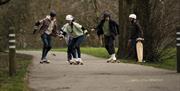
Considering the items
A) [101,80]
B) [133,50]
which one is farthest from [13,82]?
[133,50]

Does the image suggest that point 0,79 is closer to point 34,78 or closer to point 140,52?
point 34,78

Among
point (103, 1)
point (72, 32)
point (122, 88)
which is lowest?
point (122, 88)

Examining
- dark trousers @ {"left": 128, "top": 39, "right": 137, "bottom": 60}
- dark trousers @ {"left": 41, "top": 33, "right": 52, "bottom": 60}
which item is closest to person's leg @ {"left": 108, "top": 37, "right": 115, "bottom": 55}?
dark trousers @ {"left": 128, "top": 39, "right": 137, "bottom": 60}

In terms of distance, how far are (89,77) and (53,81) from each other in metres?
1.08

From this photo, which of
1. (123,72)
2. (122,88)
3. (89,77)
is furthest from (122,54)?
(122,88)

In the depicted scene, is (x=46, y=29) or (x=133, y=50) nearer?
(x=46, y=29)

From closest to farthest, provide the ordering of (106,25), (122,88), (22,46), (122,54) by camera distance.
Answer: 1. (122,88)
2. (106,25)
3. (122,54)
4. (22,46)

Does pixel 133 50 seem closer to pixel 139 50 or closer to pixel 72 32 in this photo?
pixel 139 50

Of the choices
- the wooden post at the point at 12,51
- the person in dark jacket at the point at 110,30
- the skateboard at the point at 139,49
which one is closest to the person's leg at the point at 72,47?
the person in dark jacket at the point at 110,30

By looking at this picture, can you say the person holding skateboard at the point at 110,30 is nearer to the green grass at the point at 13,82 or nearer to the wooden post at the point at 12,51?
the green grass at the point at 13,82

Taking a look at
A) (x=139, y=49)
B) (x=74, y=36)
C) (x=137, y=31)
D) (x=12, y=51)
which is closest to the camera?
(x=12, y=51)

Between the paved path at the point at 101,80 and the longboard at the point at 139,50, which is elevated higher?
the longboard at the point at 139,50

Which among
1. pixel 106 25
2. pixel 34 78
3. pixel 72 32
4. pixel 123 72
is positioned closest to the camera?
pixel 34 78

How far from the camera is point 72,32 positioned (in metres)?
18.0
